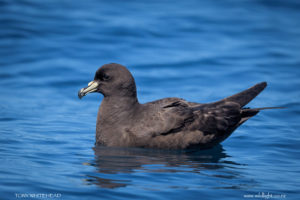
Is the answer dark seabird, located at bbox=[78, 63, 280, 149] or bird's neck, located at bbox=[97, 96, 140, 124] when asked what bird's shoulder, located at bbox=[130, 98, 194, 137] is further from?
bird's neck, located at bbox=[97, 96, 140, 124]

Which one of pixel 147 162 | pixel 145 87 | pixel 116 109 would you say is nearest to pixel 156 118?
pixel 116 109

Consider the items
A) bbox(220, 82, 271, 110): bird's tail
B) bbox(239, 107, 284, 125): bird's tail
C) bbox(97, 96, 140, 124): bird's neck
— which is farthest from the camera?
bbox(220, 82, 271, 110): bird's tail

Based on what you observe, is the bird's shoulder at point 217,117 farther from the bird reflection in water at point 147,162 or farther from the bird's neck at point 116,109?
the bird's neck at point 116,109

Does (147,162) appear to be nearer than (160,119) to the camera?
Yes

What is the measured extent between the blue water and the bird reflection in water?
2cm

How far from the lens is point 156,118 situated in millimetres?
7754

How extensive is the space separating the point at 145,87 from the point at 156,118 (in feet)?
15.1

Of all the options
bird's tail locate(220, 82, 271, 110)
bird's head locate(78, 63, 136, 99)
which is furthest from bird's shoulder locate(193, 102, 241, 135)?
bird's head locate(78, 63, 136, 99)

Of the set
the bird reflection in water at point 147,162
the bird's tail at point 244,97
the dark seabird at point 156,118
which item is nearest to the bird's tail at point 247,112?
the dark seabird at point 156,118

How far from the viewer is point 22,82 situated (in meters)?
12.5

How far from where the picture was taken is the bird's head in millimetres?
8109

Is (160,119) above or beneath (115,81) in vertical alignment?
beneath

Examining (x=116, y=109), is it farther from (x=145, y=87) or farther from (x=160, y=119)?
(x=145, y=87)

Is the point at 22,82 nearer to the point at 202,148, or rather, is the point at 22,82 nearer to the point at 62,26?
the point at 62,26
